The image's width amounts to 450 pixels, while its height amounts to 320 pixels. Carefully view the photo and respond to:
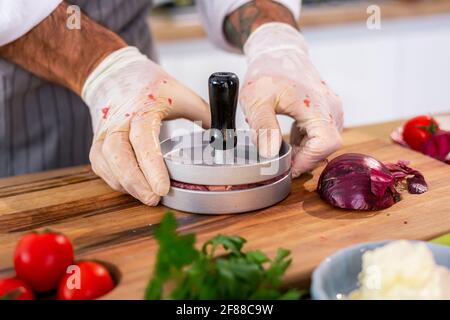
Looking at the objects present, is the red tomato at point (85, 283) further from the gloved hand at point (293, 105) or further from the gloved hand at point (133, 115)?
the gloved hand at point (293, 105)

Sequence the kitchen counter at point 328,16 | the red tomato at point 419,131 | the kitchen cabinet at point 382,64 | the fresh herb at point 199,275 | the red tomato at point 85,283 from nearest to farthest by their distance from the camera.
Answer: the fresh herb at point 199,275 → the red tomato at point 85,283 → the red tomato at point 419,131 → the kitchen counter at point 328,16 → the kitchen cabinet at point 382,64

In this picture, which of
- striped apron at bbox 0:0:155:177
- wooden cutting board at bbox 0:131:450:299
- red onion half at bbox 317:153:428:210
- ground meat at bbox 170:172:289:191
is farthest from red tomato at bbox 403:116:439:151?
striped apron at bbox 0:0:155:177

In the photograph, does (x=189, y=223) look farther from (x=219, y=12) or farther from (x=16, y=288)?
(x=219, y=12)

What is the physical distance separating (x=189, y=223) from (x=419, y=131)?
552 mm

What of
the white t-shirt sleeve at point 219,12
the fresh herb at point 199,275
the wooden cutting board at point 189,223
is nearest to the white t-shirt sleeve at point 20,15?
the wooden cutting board at point 189,223

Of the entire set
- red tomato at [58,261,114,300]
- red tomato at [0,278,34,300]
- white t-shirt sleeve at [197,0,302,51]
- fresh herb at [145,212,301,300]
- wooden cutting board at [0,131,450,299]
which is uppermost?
white t-shirt sleeve at [197,0,302,51]

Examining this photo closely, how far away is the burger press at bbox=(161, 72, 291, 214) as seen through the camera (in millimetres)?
948

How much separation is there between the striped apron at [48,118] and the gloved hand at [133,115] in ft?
0.90

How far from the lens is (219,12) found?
4.66ft

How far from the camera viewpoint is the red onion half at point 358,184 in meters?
0.95

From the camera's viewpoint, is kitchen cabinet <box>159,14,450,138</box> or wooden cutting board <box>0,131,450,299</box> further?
kitchen cabinet <box>159,14,450,138</box>

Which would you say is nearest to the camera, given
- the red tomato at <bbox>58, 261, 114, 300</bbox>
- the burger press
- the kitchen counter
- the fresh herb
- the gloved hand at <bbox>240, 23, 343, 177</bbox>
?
the fresh herb

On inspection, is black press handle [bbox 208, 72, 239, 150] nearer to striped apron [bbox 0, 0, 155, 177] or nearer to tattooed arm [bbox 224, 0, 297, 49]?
tattooed arm [bbox 224, 0, 297, 49]

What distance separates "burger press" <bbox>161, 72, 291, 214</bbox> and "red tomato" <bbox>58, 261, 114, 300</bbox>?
0.23 metres
